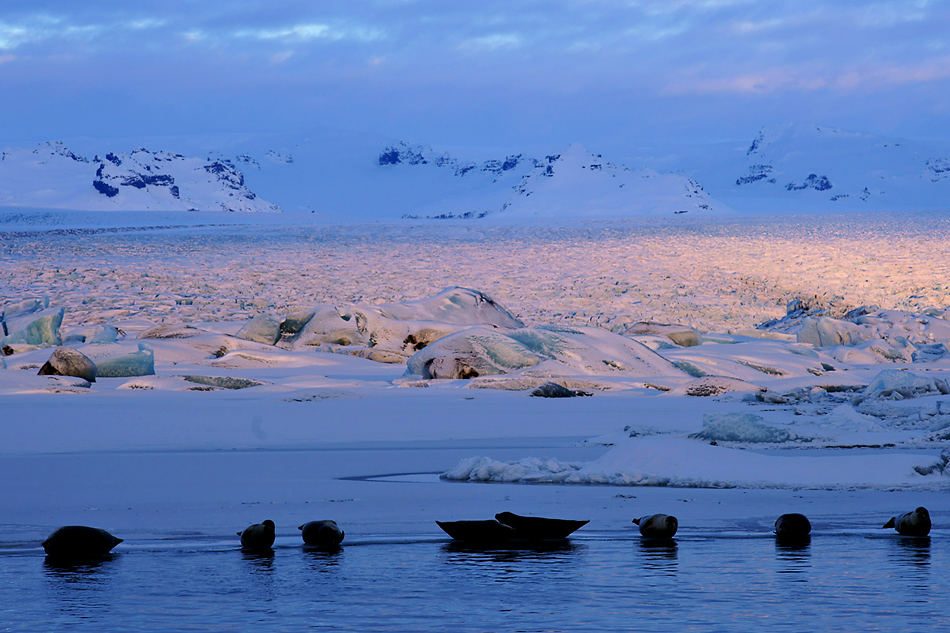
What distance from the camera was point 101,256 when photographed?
105 feet

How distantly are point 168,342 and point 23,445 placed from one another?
6.25 metres

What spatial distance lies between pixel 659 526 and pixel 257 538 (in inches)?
53.4

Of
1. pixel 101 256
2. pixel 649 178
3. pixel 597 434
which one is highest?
pixel 649 178

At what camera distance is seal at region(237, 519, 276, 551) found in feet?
12.0

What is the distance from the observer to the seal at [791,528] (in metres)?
3.83

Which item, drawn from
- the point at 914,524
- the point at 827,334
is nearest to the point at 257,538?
the point at 914,524

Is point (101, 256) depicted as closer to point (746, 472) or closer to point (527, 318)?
point (527, 318)

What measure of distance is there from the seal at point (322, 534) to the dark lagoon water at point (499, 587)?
0.06 metres

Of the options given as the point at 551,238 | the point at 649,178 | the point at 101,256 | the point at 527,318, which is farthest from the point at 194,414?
the point at 649,178

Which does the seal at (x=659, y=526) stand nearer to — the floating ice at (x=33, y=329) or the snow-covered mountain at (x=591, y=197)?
the floating ice at (x=33, y=329)

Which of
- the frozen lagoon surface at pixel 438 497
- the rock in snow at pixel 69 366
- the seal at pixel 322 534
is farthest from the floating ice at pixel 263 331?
the seal at pixel 322 534

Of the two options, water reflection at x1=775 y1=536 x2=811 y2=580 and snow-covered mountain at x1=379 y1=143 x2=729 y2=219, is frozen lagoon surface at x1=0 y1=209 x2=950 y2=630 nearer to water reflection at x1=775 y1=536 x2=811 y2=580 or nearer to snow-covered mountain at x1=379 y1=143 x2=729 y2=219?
water reflection at x1=775 y1=536 x2=811 y2=580

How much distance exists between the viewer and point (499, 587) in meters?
3.08

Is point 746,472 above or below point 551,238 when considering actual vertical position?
below
